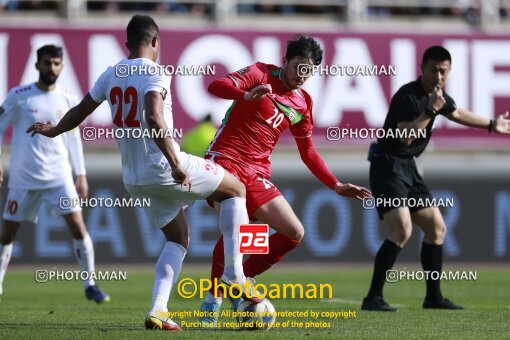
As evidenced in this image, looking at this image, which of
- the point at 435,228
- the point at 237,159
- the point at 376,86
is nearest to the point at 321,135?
the point at 376,86

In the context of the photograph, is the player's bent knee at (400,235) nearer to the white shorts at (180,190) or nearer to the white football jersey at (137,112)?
the white shorts at (180,190)

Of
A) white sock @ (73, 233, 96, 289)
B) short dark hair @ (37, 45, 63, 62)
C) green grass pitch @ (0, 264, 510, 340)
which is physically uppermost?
short dark hair @ (37, 45, 63, 62)

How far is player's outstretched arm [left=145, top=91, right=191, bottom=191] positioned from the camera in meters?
7.31

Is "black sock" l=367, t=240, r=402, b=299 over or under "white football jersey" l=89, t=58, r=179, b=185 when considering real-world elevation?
under

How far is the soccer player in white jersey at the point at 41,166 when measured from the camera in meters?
11.9

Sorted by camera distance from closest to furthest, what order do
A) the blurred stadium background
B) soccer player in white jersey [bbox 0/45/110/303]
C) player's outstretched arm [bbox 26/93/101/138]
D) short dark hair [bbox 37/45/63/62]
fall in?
player's outstretched arm [bbox 26/93/101/138]
short dark hair [bbox 37/45/63/62]
soccer player in white jersey [bbox 0/45/110/303]
the blurred stadium background

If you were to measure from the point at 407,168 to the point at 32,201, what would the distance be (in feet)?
14.2

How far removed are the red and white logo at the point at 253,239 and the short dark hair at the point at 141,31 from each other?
1524 mm

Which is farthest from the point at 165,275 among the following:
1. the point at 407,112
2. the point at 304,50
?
the point at 407,112

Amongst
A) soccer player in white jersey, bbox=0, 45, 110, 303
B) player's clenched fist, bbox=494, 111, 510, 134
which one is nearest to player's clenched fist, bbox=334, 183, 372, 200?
player's clenched fist, bbox=494, 111, 510, 134

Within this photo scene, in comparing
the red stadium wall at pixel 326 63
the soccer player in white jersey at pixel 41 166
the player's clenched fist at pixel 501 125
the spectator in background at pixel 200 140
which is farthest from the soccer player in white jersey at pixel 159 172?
the red stadium wall at pixel 326 63

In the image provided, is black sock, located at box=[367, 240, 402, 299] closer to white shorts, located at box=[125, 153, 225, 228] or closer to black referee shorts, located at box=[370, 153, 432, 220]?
black referee shorts, located at box=[370, 153, 432, 220]

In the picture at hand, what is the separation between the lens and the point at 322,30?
69.3 feet

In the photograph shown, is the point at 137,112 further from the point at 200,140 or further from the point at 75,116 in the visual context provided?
the point at 200,140
